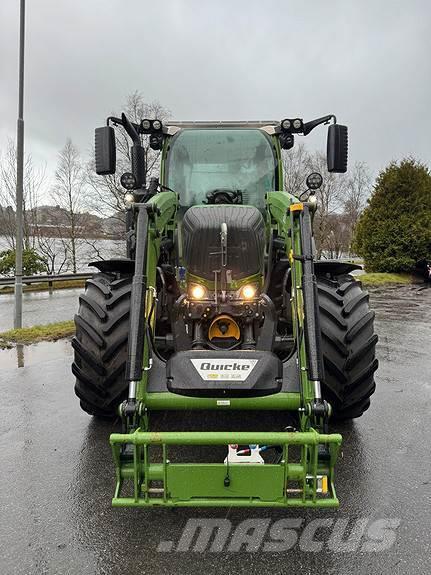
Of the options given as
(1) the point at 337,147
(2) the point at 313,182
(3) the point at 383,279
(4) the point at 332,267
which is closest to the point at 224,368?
(4) the point at 332,267

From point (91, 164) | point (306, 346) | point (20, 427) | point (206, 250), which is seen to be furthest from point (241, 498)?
point (91, 164)

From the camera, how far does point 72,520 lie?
2918 millimetres

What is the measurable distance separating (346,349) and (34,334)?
249 inches

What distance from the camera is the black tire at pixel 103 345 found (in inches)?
146

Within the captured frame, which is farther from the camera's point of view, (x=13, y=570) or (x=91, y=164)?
(x=91, y=164)

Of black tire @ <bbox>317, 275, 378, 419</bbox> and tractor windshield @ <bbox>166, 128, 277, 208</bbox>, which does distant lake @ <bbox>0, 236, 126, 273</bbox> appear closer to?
tractor windshield @ <bbox>166, 128, 277, 208</bbox>

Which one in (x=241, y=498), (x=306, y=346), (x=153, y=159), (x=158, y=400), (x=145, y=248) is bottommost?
(x=241, y=498)

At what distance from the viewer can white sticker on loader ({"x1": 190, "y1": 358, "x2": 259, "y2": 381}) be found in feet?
9.78

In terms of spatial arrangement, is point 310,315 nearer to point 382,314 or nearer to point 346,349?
point 346,349

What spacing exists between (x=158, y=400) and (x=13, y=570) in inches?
46.7

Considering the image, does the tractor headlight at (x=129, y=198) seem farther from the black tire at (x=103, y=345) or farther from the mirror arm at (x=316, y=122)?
the mirror arm at (x=316, y=122)

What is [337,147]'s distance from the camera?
14.6 feet

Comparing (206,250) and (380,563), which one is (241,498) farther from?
(206,250)

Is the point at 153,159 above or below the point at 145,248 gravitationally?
above
